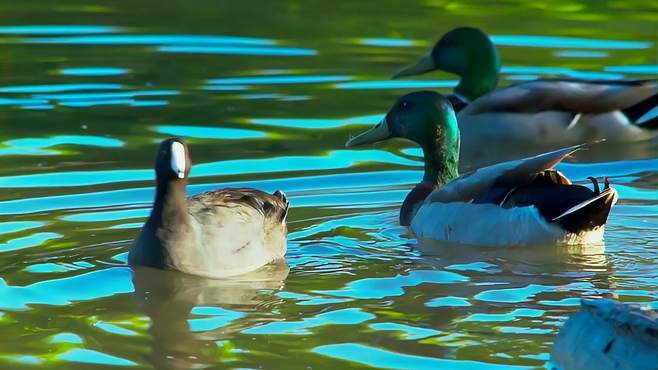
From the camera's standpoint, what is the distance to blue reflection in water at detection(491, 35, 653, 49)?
18.6 m

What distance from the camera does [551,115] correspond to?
1473 cm

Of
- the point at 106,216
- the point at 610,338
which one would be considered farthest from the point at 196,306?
the point at 610,338

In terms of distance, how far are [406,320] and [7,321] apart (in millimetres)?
2141

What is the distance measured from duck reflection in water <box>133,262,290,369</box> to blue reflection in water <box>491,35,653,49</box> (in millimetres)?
9193

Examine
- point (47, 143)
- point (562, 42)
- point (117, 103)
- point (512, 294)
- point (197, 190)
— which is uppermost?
point (562, 42)

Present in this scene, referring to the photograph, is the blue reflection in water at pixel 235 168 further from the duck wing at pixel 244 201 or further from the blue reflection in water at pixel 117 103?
the blue reflection in water at pixel 117 103

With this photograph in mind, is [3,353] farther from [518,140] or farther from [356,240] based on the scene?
[518,140]

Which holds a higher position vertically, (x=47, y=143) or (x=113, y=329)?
(x=47, y=143)

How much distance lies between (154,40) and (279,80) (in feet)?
8.47

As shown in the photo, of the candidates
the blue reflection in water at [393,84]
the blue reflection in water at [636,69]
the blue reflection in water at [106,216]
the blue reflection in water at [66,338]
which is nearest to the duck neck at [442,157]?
the blue reflection in water at [106,216]

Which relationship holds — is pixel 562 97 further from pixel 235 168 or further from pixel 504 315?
pixel 504 315

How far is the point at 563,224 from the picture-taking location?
416 inches

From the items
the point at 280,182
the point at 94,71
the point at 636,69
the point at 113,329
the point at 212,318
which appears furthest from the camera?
the point at 636,69

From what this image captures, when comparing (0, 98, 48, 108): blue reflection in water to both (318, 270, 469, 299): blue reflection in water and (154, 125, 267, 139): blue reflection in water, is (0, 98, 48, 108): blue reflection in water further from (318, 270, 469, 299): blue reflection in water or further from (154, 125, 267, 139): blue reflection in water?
(318, 270, 469, 299): blue reflection in water
